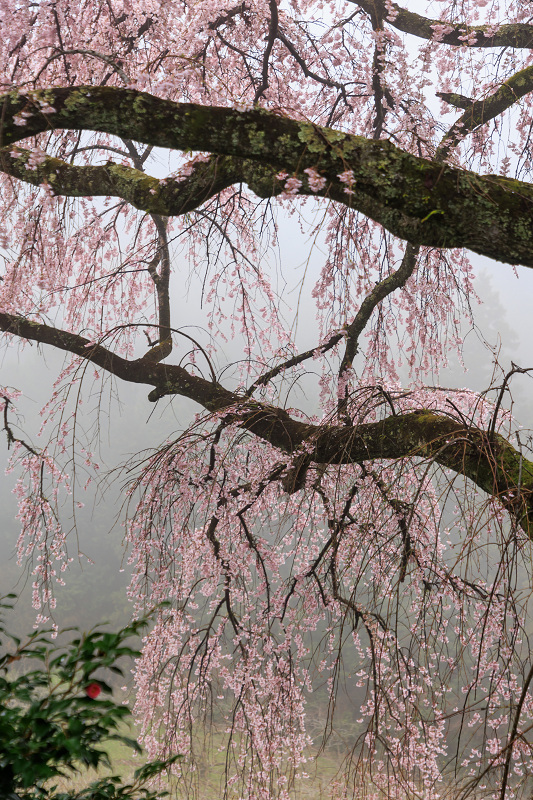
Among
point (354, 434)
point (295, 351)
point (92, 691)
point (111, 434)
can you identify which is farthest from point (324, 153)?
point (111, 434)

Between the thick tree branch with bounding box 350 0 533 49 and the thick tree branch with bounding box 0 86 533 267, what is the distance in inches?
67.8

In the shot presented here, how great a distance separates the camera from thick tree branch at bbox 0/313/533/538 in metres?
1.87

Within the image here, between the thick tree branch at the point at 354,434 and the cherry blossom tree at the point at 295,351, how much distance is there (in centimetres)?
1

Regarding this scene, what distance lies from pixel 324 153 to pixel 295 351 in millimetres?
1695

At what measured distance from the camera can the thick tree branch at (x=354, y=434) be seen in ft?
6.14

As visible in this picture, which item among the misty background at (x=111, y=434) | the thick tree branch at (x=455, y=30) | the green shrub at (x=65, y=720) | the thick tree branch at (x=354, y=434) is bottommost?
the green shrub at (x=65, y=720)

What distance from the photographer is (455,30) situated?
3.02 metres

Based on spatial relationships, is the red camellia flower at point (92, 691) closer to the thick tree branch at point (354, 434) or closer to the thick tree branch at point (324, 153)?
the thick tree branch at point (354, 434)

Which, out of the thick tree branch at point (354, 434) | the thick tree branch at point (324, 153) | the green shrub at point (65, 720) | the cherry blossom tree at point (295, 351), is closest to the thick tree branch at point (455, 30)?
the cherry blossom tree at point (295, 351)

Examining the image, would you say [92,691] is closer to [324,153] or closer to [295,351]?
[324,153]

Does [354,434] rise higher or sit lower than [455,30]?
lower

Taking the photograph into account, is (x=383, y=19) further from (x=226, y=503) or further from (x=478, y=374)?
(x=478, y=374)

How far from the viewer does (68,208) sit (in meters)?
2.98

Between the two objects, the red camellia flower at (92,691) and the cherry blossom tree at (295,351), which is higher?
the cherry blossom tree at (295,351)
